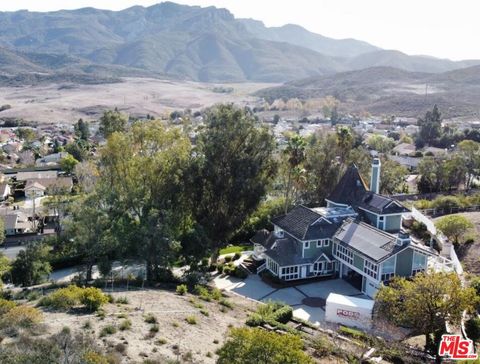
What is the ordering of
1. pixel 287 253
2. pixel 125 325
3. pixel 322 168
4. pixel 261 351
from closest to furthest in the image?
pixel 261 351, pixel 125 325, pixel 287 253, pixel 322 168

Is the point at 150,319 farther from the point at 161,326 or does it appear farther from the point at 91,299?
the point at 91,299

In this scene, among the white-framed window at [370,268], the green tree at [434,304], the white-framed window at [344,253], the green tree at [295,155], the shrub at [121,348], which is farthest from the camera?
the green tree at [295,155]

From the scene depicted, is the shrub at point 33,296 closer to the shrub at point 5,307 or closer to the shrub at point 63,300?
the shrub at point 63,300

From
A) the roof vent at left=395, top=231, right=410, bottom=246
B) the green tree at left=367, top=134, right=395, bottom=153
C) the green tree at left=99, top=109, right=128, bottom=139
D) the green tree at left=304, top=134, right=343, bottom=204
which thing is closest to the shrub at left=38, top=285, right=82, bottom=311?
the roof vent at left=395, top=231, right=410, bottom=246

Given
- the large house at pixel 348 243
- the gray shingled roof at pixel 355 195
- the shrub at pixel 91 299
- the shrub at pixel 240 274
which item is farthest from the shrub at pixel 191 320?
the gray shingled roof at pixel 355 195

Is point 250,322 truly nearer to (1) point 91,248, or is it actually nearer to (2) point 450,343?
(2) point 450,343

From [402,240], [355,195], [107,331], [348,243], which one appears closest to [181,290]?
[107,331]
